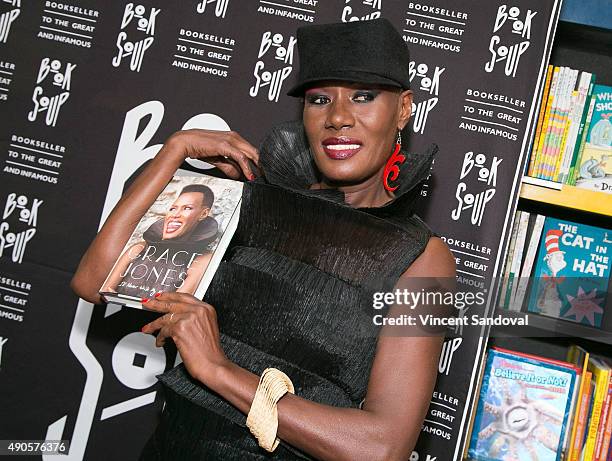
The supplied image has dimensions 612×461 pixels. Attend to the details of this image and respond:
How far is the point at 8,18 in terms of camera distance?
218cm

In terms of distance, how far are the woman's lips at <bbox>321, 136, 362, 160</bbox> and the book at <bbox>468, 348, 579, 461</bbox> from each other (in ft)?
2.85

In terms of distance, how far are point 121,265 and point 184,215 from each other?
0.55 feet

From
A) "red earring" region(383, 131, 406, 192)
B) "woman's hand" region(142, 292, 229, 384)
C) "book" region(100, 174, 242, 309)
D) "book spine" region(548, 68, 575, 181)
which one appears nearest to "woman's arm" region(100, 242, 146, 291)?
"book" region(100, 174, 242, 309)

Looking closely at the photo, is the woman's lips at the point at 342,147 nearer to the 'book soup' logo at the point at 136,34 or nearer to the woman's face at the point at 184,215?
the woman's face at the point at 184,215

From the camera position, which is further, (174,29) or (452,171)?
(174,29)

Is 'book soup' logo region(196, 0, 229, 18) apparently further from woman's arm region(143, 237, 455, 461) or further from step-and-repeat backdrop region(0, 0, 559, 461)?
woman's arm region(143, 237, 455, 461)

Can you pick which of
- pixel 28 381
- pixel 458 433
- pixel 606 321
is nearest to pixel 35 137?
pixel 28 381

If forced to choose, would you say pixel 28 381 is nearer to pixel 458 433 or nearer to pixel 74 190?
pixel 74 190

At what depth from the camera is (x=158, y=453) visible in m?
1.36

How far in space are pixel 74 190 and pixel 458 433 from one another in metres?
1.39

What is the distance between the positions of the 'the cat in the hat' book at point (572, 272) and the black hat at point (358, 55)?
0.85 m

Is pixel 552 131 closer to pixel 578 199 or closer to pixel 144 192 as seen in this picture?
pixel 578 199

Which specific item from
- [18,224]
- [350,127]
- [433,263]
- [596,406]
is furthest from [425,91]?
[18,224]

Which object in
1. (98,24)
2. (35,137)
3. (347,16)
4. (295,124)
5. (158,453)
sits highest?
(347,16)
